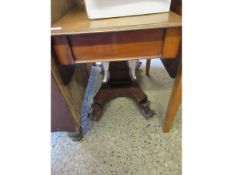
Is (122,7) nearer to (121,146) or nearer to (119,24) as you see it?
(119,24)

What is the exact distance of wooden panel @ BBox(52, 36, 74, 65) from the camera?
0.63 metres

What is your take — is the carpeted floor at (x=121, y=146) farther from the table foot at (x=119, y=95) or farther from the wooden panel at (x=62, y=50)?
the wooden panel at (x=62, y=50)

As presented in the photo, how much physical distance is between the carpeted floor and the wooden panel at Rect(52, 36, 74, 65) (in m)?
0.55

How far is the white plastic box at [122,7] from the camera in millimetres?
621

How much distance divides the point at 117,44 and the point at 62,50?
0.19 meters

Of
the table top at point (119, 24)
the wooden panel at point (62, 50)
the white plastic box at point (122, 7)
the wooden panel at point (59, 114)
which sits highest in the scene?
the white plastic box at point (122, 7)

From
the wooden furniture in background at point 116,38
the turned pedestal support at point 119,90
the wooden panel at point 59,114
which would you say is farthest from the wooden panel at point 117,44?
the turned pedestal support at point 119,90

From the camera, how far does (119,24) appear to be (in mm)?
588

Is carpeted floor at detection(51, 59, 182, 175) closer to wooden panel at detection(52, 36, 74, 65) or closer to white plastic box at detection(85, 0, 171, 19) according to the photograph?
wooden panel at detection(52, 36, 74, 65)

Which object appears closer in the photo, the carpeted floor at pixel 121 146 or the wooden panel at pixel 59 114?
the wooden panel at pixel 59 114

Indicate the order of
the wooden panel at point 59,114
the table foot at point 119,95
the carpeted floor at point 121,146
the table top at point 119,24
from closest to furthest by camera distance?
the table top at point 119,24 < the wooden panel at point 59,114 < the carpeted floor at point 121,146 < the table foot at point 119,95

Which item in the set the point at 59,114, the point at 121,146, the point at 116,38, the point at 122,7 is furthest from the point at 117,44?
the point at 121,146

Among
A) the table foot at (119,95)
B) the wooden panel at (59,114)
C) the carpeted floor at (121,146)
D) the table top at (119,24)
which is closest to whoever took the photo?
the table top at (119,24)
